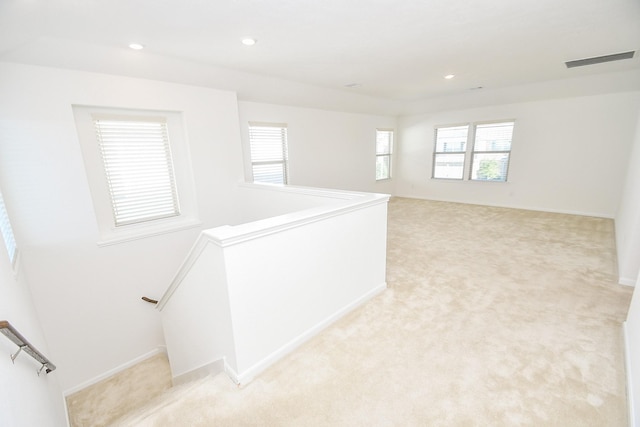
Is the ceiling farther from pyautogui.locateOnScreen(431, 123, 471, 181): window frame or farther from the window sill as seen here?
pyautogui.locateOnScreen(431, 123, 471, 181): window frame

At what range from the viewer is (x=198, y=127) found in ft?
11.7

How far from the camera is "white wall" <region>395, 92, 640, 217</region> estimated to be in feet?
15.6

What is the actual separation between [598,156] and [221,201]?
260 inches

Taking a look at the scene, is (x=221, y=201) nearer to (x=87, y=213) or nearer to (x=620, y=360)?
(x=87, y=213)

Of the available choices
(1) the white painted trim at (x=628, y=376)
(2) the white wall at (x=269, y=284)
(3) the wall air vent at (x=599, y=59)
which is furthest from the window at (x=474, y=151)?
(2) the white wall at (x=269, y=284)

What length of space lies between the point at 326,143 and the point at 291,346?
4483 mm

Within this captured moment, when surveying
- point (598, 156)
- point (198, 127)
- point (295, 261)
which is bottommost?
point (295, 261)

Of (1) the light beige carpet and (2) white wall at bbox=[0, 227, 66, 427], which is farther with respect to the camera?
(1) the light beige carpet

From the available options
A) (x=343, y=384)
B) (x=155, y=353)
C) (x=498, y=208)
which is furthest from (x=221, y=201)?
(x=498, y=208)

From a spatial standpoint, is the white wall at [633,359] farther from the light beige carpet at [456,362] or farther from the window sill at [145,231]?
the window sill at [145,231]

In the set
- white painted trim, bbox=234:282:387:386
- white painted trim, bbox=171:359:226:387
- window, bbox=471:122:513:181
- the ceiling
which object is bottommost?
white painted trim, bbox=171:359:226:387

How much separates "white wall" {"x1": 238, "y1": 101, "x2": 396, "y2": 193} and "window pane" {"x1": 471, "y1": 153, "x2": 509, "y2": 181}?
2224mm

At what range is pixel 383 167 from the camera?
744 centimetres

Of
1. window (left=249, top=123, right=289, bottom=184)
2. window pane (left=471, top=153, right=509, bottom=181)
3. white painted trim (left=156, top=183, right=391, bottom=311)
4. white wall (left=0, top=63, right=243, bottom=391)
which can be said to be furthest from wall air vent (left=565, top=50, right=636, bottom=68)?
white wall (left=0, top=63, right=243, bottom=391)
